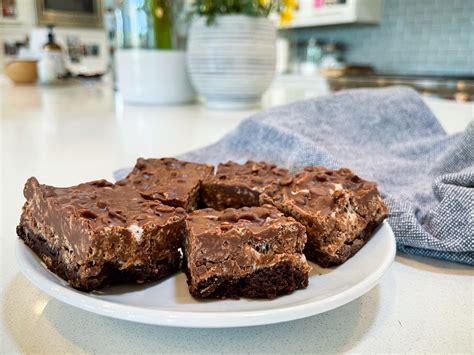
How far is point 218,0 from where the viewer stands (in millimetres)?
1304

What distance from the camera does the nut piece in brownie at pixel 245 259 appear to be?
39cm

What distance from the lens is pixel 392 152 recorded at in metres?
0.86

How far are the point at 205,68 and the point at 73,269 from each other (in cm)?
106

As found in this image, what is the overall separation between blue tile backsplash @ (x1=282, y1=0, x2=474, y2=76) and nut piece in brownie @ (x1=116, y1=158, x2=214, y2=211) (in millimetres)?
3047

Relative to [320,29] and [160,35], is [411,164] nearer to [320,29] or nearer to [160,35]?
[160,35]

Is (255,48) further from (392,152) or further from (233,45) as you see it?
(392,152)

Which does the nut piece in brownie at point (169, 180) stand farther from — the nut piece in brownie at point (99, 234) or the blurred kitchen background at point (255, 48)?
the blurred kitchen background at point (255, 48)

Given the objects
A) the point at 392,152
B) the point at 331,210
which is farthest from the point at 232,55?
the point at 331,210

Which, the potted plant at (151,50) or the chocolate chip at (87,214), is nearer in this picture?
the chocolate chip at (87,214)

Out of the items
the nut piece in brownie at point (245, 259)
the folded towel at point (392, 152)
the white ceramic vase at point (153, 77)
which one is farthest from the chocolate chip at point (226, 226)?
the white ceramic vase at point (153, 77)

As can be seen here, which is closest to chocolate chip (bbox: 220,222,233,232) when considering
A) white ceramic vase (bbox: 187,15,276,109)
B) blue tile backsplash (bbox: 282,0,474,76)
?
white ceramic vase (bbox: 187,15,276,109)

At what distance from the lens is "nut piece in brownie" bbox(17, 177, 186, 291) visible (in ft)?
1.27

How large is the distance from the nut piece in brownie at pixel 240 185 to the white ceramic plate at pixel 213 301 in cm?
14

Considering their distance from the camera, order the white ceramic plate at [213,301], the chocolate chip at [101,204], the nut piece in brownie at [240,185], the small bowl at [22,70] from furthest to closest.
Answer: the small bowl at [22,70] → the nut piece in brownie at [240,185] → the chocolate chip at [101,204] → the white ceramic plate at [213,301]
